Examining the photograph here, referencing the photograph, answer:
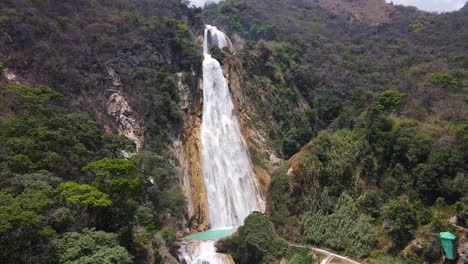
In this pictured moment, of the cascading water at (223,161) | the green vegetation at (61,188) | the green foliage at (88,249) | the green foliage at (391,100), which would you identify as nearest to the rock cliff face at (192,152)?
the cascading water at (223,161)

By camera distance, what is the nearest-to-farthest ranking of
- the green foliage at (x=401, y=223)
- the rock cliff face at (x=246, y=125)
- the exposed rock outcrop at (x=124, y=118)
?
the green foliage at (x=401, y=223) → the exposed rock outcrop at (x=124, y=118) → the rock cliff face at (x=246, y=125)

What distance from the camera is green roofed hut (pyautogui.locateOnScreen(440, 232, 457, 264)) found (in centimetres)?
2097

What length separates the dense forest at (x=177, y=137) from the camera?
19.1m

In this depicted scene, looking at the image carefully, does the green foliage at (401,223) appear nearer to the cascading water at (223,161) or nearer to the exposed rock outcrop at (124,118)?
the cascading water at (223,161)

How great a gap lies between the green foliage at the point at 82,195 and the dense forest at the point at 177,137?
65 millimetres

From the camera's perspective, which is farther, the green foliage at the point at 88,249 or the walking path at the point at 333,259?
the walking path at the point at 333,259

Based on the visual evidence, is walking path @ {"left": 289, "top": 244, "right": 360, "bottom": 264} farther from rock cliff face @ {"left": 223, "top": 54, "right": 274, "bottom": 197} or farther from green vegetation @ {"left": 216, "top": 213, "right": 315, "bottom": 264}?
rock cliff face @ {"left": 223, "top": 54, "right": 274, "bottom": 197}

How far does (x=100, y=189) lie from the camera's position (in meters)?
20.5

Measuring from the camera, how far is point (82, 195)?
726 inches

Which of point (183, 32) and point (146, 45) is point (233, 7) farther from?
point (146, 45)

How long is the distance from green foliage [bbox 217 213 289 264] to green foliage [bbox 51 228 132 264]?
1150 centimetres

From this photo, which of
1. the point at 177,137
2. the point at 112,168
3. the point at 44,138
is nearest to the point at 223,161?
the point at 177,137

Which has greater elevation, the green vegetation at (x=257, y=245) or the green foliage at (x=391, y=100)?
the green foliage at (x=391, y=100)

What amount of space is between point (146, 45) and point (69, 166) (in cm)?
2416
